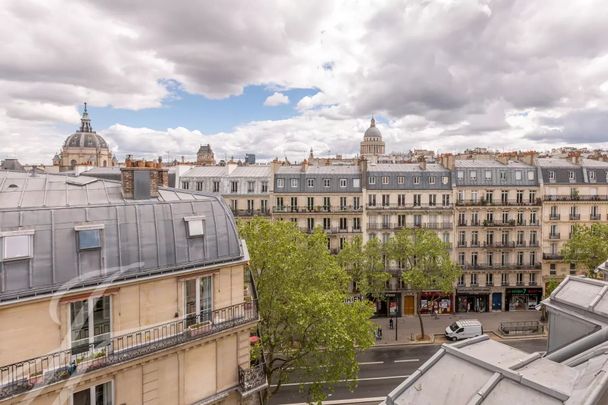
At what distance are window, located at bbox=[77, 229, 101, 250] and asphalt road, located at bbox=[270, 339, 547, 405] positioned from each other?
18.6 m

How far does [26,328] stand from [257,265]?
12.6 m

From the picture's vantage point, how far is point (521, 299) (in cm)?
4869

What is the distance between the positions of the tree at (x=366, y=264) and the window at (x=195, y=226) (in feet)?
80.5

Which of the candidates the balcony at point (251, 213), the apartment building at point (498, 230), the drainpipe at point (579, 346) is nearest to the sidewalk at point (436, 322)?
the apartment building at point (498, 230)

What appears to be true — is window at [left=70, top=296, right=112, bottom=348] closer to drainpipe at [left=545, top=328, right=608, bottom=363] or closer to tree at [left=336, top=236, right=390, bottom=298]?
drainpipe at [left=545, top=328, right=608, bottom=363]

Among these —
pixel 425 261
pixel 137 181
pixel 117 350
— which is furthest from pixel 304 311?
pixel 425 261

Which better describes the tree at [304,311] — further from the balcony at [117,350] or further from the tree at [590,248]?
the tree at [590,248]

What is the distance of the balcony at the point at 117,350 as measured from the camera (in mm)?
12758

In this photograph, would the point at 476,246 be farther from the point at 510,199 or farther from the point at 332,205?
the point at 332,205

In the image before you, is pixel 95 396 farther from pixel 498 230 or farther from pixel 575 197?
pixel 575 197

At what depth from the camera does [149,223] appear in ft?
53.0

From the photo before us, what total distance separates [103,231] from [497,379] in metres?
12.9

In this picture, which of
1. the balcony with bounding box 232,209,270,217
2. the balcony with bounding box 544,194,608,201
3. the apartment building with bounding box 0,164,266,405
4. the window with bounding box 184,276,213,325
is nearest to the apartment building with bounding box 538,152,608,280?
the balcony with bounding box 544,194,608,201

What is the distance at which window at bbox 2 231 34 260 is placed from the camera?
42.4 feet
